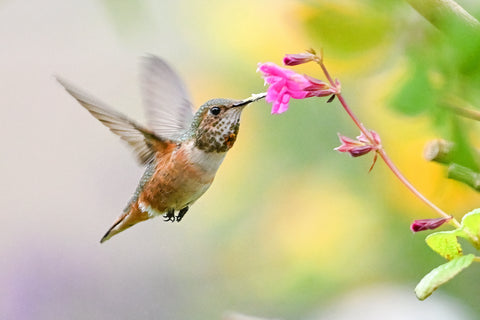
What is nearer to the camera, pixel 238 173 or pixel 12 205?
pixel 238 173

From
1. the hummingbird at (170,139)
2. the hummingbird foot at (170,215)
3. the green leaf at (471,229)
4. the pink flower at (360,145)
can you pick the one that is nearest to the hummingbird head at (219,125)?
the hummingbird at (170,139)

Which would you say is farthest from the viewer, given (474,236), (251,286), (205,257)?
(205,257)

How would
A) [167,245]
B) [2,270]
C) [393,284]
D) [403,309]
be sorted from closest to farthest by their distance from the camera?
[403,309]
[393,284]
[2,270]
[167,245]

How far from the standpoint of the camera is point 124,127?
33.7 inches

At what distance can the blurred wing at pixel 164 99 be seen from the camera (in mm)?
922

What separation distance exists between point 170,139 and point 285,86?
0.39m

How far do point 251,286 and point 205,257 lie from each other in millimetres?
225

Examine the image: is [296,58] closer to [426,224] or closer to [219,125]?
[426,224]

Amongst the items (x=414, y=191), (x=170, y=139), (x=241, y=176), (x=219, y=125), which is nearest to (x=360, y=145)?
(x=414, y=191)

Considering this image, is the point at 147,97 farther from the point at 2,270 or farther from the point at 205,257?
the point at 2,270

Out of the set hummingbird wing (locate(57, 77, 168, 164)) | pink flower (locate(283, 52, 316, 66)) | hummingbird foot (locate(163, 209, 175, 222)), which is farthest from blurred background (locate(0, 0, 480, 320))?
hummingbird foot (locate(163, 209, 175, 222))

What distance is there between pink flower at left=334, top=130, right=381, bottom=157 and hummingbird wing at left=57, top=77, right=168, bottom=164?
0.92 ft

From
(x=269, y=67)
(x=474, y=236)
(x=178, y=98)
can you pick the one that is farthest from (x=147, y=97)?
(x=474, y=236)

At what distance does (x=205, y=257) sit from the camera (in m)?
2.30
